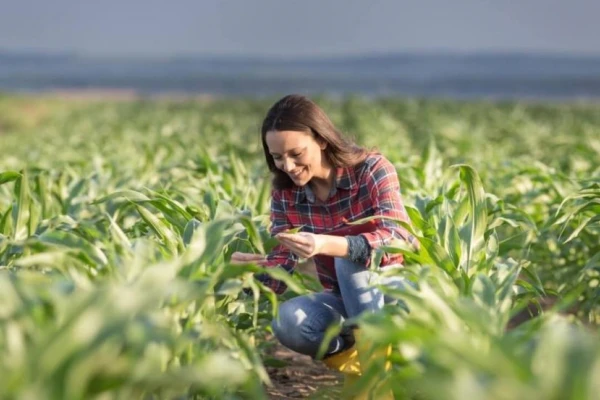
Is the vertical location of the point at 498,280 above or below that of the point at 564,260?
above

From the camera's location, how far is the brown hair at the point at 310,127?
348 centimetres

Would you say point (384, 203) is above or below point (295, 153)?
below

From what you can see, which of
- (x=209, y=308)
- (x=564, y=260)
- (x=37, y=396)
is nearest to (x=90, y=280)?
(x=209, y=308)

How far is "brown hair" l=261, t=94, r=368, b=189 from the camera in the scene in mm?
3480

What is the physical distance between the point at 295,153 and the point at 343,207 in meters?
0.33

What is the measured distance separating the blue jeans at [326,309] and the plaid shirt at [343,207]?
0.47ft

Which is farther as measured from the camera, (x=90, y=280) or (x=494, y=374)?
(x=90, y=280)

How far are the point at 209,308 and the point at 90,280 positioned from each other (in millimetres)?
370

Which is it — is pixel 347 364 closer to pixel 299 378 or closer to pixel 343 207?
pixel 343 207

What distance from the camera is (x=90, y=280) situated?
9.37 feet

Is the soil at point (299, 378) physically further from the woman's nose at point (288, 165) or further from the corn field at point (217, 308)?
the woman's nose at point (288, 165)

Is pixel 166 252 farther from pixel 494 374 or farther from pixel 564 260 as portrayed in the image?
pixel 564 260

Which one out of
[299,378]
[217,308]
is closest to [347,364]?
[217,308]

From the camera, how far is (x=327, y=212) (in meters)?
3.71
